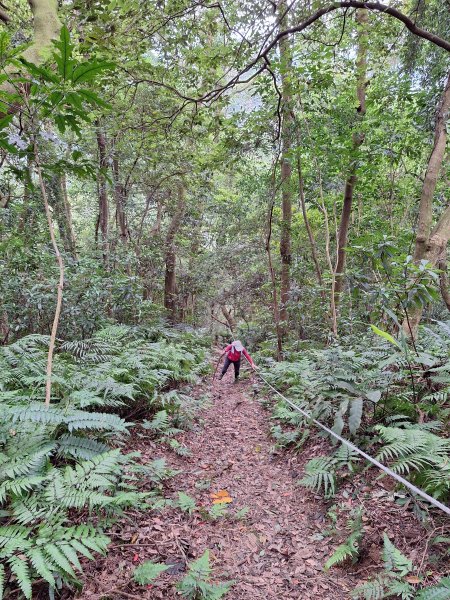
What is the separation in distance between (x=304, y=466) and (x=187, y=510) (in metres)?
1.58

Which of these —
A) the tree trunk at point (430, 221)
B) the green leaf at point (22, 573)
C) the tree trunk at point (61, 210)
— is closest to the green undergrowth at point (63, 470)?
the green leaf at point (22, 573)

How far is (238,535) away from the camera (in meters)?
3.12

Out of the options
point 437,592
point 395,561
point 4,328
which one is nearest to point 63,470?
point 395,561

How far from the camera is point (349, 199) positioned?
8.89 m

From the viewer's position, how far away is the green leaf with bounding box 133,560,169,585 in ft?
7.63

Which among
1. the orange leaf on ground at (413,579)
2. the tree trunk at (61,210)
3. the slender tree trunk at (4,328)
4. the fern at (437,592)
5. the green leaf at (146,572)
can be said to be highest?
the tree trunk at (61,210)

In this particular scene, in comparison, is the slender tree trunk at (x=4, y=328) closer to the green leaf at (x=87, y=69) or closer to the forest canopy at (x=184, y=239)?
the forest canopy at (x=184, y=239)

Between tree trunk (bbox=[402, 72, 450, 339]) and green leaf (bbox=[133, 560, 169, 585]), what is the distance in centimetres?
435

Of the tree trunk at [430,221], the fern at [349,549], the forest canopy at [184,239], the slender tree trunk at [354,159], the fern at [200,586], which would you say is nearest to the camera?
the fern at [200,586]

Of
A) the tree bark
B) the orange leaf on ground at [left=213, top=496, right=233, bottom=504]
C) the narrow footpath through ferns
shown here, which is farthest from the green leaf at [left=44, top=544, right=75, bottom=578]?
the tree bark

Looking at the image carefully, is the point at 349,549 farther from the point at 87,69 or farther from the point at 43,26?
the point at 43,26

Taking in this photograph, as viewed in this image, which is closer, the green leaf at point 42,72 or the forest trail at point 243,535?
the forest trail at point 243,535

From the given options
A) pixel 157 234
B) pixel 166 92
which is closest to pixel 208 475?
pixel 166 92

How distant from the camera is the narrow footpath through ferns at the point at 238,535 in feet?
8.23
